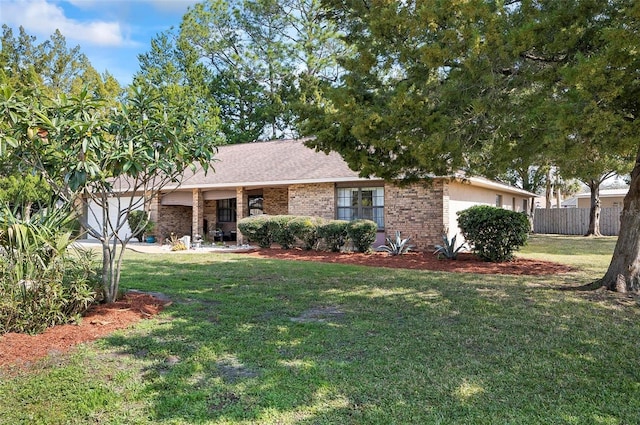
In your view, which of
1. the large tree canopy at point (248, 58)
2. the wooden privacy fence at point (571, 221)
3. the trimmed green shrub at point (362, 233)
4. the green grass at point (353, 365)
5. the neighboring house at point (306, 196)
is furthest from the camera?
the large tree canopy at point (248, 58)

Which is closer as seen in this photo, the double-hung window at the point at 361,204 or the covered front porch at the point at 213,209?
the double-hung window at the point at 361,204

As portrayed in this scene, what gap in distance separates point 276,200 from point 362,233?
254 inches

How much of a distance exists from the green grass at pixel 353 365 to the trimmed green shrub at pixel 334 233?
6643 mm

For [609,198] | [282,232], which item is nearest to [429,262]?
[282,232]

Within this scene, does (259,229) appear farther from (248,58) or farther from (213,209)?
(248,58)

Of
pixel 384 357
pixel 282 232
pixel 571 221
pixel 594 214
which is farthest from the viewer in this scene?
pixel 571 221

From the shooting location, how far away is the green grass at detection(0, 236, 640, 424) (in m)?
3.03

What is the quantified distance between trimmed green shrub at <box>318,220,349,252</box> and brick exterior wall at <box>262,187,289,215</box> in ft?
15.5

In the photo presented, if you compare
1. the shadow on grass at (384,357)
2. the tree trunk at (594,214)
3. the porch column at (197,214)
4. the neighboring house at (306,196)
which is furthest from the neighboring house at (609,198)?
the shadow on grass at (384,357)

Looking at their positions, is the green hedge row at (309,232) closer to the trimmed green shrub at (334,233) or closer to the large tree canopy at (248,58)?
the trimmed green shrub at (334,233)

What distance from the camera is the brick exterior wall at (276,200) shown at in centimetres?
1848

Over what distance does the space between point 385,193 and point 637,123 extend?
1046 cm

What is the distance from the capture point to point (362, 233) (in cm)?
1327

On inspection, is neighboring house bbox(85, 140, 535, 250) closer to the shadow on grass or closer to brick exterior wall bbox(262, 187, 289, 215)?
brick exterior wall bbox(262, 187, 289, 215)
